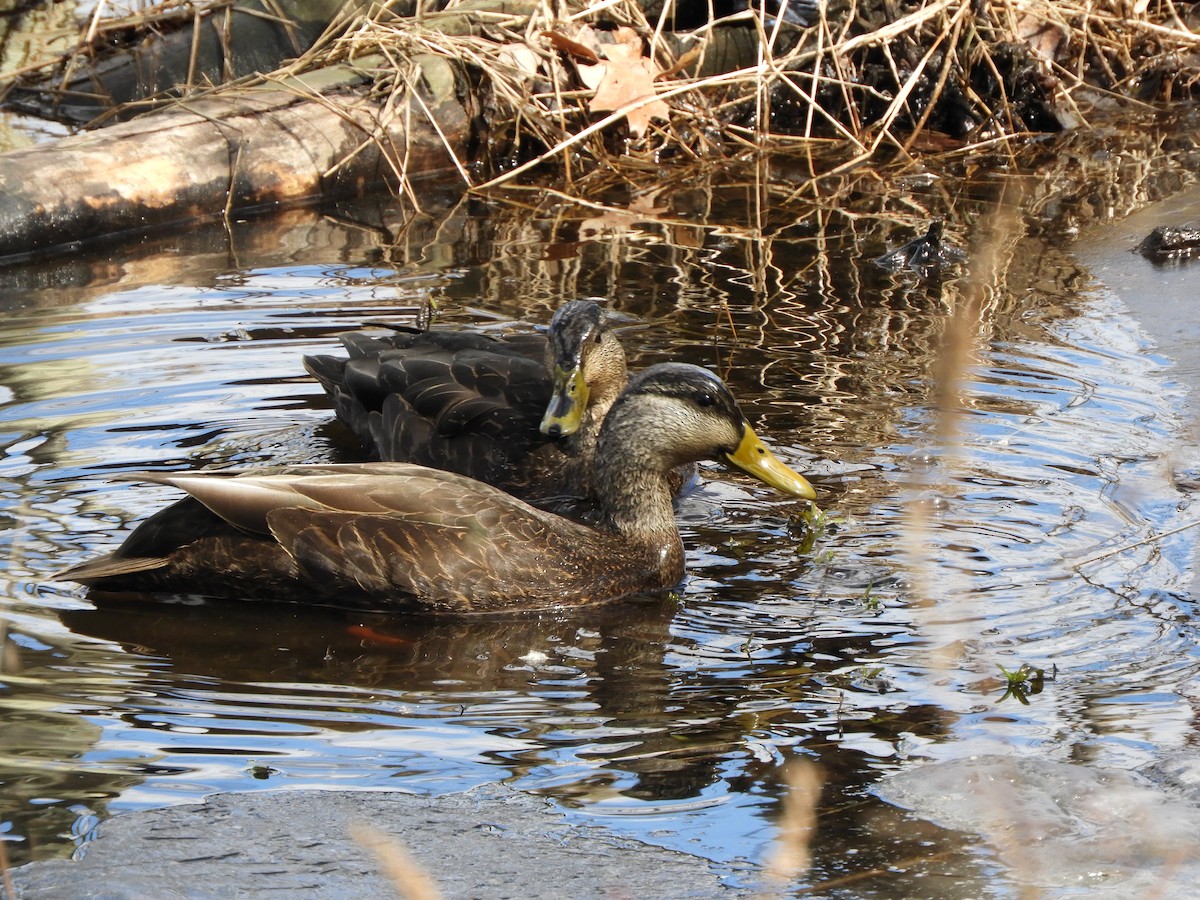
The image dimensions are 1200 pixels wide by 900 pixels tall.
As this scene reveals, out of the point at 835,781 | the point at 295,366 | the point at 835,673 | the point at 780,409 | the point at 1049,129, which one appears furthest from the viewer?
the point at 1049,129

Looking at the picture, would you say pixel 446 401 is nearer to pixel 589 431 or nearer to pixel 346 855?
pixel 589 431

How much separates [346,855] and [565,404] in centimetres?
310

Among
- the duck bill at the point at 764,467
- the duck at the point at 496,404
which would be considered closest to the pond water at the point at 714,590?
the duck bill at the point at 764,467

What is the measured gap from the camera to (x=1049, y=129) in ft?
40.6

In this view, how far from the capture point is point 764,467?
5781mm

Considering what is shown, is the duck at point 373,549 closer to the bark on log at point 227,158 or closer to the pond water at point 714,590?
the pond water at point 714,590

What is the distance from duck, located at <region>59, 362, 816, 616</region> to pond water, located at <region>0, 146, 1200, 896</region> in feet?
0.34

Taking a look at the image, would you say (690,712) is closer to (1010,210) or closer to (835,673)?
(835,673)

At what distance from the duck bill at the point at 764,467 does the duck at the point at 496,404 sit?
2.29 ft

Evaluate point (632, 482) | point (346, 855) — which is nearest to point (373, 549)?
point (632, 482)

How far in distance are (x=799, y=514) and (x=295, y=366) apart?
2624 mm

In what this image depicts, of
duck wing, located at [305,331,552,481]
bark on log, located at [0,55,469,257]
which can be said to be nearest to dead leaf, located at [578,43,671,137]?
bark on log, located at [0,55,469,257]

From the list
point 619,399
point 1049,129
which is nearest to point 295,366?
point 619,399

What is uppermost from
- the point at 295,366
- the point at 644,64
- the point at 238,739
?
the point at 644,64
